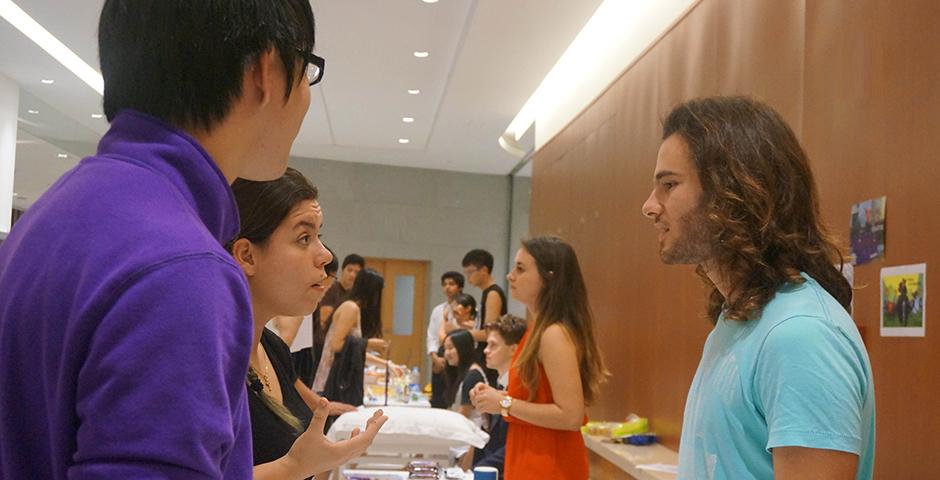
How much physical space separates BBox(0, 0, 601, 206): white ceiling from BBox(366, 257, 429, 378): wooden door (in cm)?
201

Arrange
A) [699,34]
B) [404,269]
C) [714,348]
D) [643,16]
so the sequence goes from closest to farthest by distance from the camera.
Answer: [714,348]
[699,34]
[643,16]
[404,269]

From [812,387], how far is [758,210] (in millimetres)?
346

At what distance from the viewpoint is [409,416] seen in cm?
362

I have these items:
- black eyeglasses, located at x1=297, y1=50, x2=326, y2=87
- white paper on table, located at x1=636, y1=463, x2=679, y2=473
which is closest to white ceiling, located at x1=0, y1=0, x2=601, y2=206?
white paper on table, located at x1=636, y1=463, x2=679, y2=473

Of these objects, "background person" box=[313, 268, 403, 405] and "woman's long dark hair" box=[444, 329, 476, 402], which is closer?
"background person" box=[313, 268, 403, 405]

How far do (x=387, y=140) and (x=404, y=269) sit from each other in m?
2.84

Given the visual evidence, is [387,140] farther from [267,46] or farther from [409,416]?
[267,46]

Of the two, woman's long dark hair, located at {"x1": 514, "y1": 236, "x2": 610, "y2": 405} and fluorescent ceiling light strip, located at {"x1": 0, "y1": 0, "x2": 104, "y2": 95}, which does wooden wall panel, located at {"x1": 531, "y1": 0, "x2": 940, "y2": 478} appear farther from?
fluorescent ceiling light strip, located at {"x1": 0, "y1": 0, "x2": 104, "y2": 95}

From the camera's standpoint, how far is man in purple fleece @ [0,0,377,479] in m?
0.65

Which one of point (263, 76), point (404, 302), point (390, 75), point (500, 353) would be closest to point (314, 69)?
point (263, 76)

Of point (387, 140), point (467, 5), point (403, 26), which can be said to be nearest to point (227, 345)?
point (467, 5)

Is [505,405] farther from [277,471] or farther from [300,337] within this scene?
[277,471]

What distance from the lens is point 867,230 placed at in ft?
8.55

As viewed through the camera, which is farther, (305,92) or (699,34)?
(699,34)
